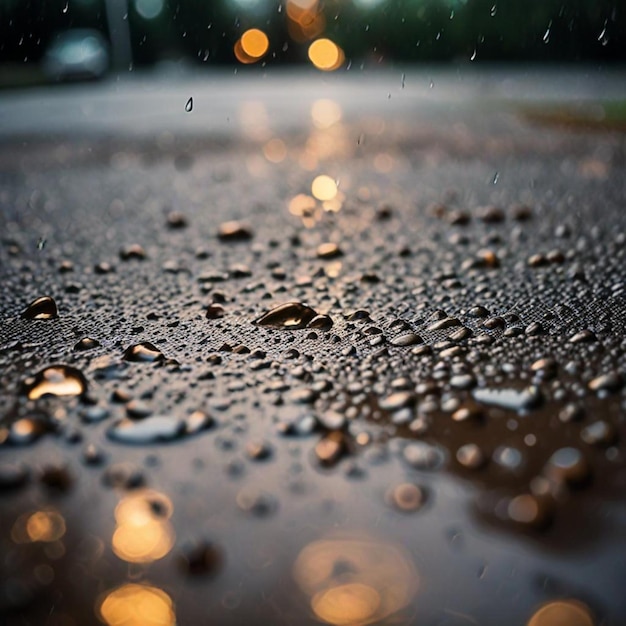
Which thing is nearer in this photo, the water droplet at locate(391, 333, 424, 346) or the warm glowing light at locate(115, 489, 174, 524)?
the warm glowing light at locate(115, 489, 174, 524)

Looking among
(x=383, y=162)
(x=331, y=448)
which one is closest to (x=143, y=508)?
(x=331, y=448)

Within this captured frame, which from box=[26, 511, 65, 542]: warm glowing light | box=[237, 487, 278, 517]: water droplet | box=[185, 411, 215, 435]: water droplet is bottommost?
box=[185, 411, 215, 435]: water droplet

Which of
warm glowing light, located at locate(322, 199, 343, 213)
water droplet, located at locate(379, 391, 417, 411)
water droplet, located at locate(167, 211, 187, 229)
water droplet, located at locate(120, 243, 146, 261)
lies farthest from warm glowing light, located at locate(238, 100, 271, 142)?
water droplet, located at locate(379, 391, 417, 411)

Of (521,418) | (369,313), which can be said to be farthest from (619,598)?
(369,313)

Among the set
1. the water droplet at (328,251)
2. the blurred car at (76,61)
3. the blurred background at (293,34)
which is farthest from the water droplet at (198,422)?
the blurred car at (76,61)

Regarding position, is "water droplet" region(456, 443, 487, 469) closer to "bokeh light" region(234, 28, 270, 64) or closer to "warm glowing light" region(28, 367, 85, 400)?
"warm glowing light" region(28, 367, 85, 400)

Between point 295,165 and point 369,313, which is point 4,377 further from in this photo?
point 295,165
